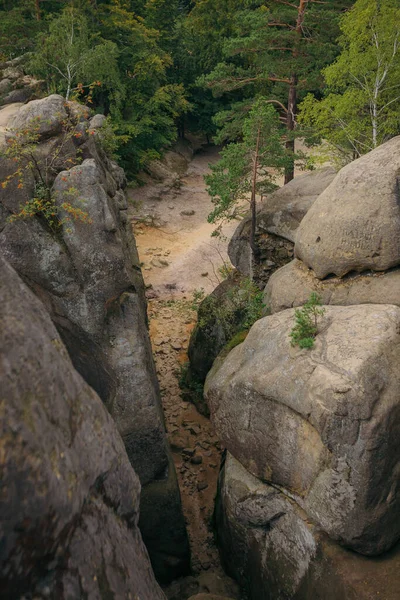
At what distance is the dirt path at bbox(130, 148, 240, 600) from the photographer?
1258 centimetres

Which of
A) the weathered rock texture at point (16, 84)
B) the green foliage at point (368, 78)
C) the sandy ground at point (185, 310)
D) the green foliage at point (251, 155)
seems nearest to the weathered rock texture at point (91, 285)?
the sandy ground at point (185, 310)

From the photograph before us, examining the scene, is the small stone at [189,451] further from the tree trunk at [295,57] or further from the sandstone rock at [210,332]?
the tree trunk at [295,57]

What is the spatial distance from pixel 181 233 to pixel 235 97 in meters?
13.4

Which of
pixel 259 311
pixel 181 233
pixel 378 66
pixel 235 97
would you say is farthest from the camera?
pixel 235 97

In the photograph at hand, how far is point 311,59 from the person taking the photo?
1919 cm

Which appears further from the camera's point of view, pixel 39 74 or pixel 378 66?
pixel 39 74

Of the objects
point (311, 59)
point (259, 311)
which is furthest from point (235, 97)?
point (259, 311)

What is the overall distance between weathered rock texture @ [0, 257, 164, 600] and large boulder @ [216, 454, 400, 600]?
4717 millimetres

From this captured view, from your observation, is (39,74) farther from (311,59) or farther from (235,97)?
(235,97)

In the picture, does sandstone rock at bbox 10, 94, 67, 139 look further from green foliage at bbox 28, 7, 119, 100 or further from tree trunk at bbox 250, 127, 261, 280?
green foliage at bbox 28, 7, 119, 100

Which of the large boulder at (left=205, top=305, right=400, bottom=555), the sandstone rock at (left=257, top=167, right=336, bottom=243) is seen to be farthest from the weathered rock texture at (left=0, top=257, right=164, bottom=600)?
the sandstone rock at (left=257, top=167, right=336, bottom=243)

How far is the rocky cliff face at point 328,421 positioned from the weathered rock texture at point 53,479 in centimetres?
451

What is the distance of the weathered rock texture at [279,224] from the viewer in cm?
1631

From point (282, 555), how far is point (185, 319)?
41.0 feet
